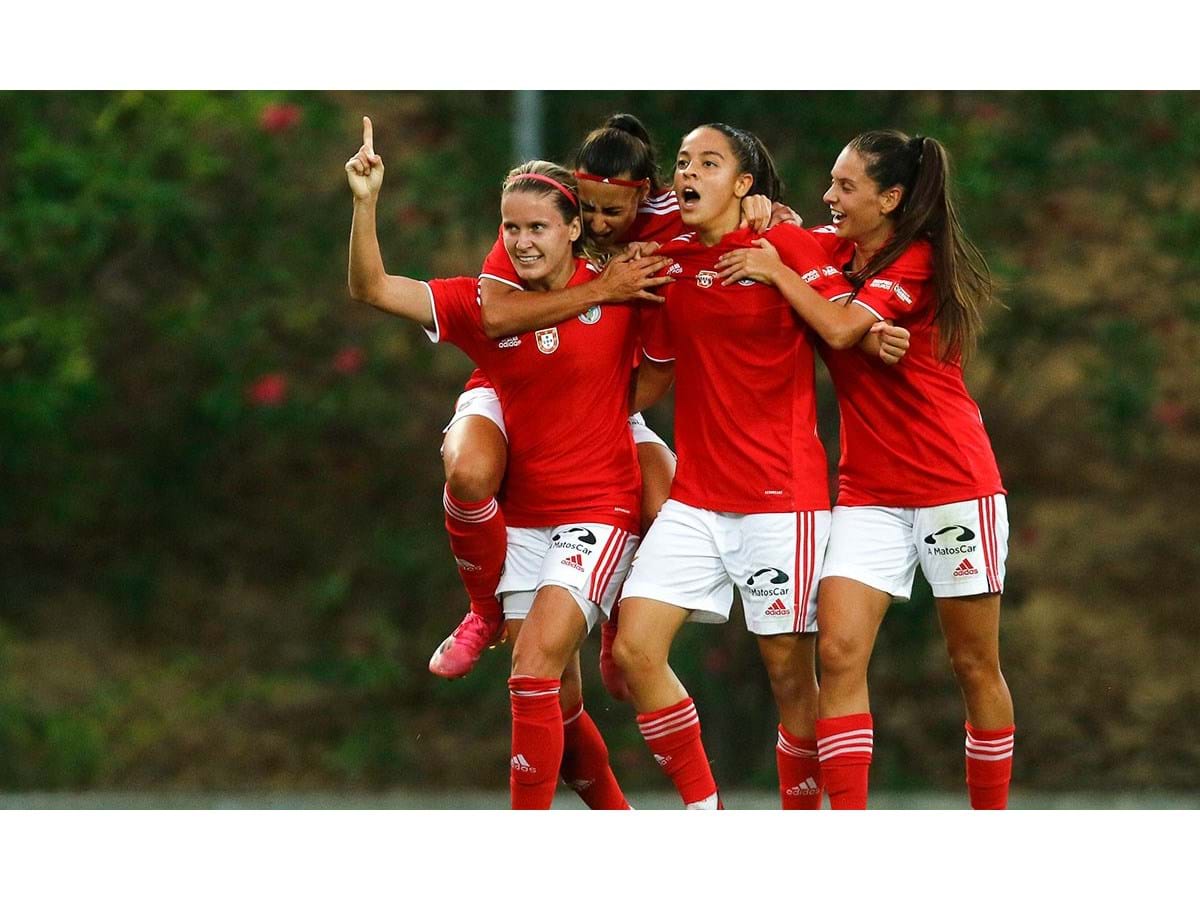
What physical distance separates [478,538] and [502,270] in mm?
739

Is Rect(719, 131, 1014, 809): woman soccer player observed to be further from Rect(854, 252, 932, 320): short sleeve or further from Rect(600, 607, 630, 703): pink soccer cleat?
Rect(600, 607, 630, 703): pink soccer cleat

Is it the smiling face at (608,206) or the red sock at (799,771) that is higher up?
the smiling face at (608,206)

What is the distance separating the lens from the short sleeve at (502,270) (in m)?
4.28

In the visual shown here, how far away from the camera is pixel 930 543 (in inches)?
162

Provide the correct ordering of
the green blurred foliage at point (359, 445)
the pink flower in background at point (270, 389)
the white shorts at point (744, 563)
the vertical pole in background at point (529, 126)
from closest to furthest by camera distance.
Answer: the white shorts at point (744, 563) < the vertical pole in background at point (529, 126) < the green blurred foliage at point (359, 445) < the pink flower in background at point (270, 389)

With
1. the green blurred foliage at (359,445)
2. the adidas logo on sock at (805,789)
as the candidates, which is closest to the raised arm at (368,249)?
the adidas logo on sock at (805,789)

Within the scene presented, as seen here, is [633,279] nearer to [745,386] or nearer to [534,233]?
[534,233]

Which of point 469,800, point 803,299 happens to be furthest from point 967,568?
point 469,800

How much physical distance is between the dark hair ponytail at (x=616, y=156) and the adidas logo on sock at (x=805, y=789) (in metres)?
1.69

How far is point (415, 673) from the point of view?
30.7 feet

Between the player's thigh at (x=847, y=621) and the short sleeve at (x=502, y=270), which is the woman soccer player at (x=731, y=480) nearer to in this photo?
the player's thigh at (x=847, y=621)

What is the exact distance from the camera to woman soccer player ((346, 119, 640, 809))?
162 inches

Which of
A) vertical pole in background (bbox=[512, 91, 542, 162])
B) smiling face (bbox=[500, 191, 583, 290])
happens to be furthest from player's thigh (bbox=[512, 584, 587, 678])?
vertical pole in background (bbox=[512, 91, 542, 162])

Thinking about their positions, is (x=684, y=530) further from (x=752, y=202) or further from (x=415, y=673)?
(x=415, y=673)
